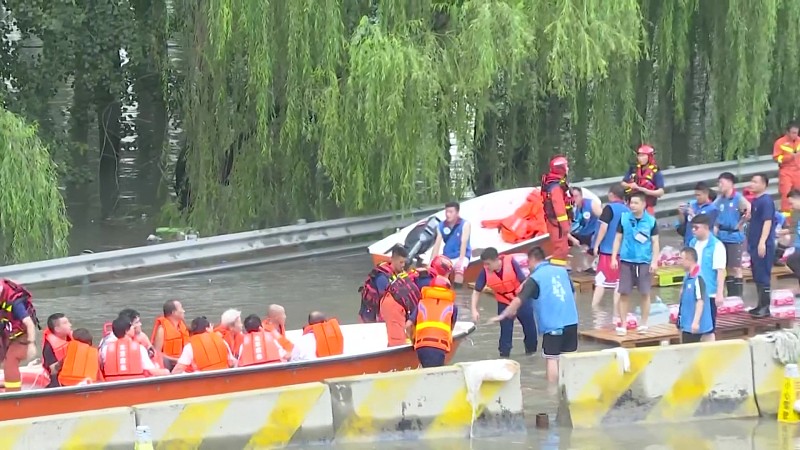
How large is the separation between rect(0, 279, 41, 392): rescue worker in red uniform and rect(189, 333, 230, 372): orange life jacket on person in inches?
59.8

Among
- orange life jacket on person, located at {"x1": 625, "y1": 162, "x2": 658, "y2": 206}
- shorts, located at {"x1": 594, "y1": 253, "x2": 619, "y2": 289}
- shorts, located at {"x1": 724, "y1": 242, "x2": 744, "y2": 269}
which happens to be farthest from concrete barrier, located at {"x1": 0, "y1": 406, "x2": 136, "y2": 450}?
orange life jacket on person, located at {"x1": 625, "y1": 162, "x2": 658, "y2": 206}

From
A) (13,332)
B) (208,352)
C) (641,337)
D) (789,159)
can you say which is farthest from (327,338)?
(789,159)

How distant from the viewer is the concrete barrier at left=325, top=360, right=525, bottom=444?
11.9 metres

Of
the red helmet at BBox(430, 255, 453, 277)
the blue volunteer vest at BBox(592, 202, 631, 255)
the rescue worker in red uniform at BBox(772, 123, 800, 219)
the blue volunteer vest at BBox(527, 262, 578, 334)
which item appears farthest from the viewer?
the rescue worker in red uniform at BBox(772, 123, 800, 219)

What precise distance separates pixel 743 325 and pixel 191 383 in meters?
6.34

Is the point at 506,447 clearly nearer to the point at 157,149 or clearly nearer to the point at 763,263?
the point at 763,263

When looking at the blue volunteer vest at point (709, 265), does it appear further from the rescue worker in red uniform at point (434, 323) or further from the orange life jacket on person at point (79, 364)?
the orange life jacket on person at point (79, 364)

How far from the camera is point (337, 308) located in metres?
17.4

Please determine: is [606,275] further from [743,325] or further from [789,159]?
[789,159]

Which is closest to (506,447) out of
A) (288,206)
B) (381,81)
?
(381,81)

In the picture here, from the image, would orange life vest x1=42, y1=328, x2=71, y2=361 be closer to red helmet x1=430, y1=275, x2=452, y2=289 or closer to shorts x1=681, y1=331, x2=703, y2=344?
red helmet x1=430, y1=275, x2=452, y2=289

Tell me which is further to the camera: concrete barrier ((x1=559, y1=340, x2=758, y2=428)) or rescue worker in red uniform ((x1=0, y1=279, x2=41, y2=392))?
rescue worker in red uniform ((x1=0, y1=279, x2=41, y2=392))

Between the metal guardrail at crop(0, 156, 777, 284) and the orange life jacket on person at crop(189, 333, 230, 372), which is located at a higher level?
the metal guardrail at crop(0, 156, 777, 284)

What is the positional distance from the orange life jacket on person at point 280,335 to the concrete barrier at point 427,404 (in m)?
1.47
